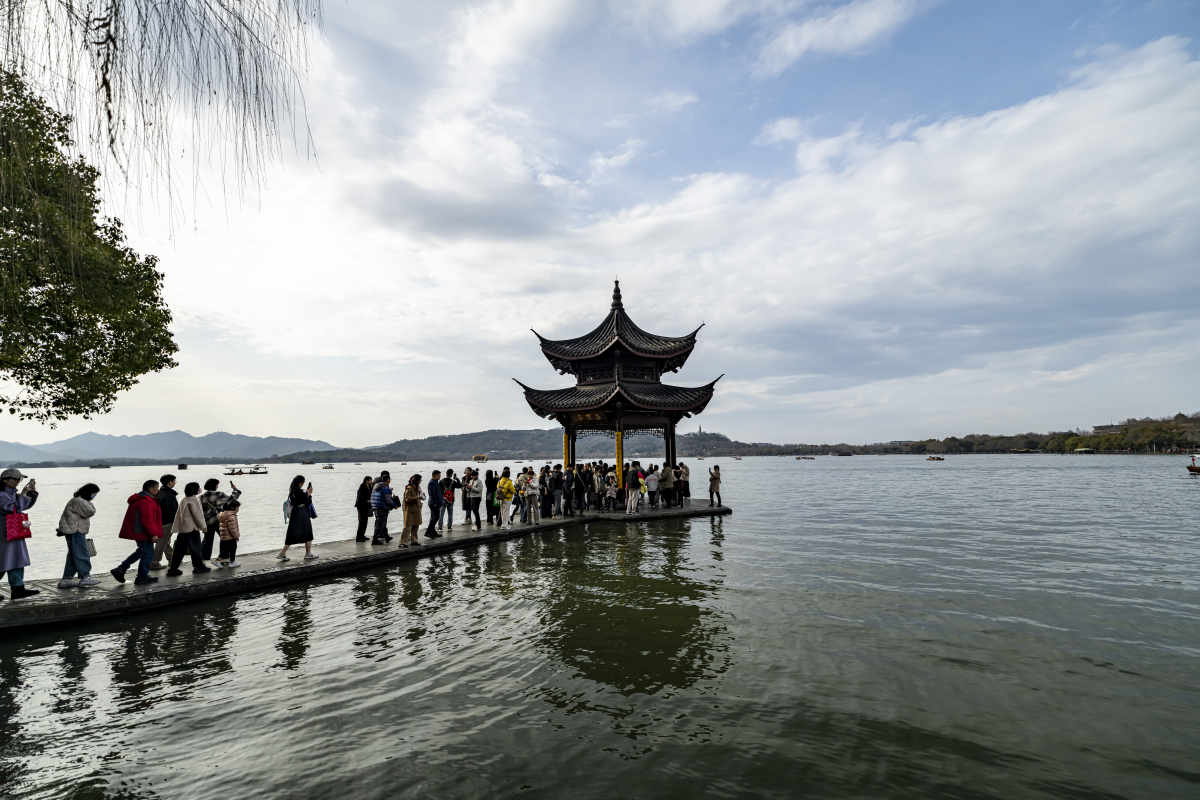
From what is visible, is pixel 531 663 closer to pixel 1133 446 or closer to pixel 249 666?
pixel 249 666

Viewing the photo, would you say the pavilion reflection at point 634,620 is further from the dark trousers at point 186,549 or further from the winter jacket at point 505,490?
the dark trousers at point 186,549

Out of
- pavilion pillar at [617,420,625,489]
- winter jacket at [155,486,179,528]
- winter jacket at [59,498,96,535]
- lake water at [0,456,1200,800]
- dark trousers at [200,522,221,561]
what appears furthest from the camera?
pavilion pillar at [617,420,625,489]

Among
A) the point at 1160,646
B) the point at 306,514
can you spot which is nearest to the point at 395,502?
the point at 306,514

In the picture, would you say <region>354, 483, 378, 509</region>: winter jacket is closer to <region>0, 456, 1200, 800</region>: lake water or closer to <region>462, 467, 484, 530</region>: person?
<region>0, 456, 1200, 800</region>: lake water

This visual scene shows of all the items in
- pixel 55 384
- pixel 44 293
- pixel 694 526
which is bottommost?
pixel 694 526

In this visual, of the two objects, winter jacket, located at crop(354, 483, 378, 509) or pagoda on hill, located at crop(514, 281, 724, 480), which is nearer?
winter jacket, located at crop(354, 483, 378, 509)

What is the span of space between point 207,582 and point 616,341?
15867 mm

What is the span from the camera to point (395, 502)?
12.7 meters

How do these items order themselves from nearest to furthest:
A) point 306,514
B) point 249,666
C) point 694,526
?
point 249,666, point 306,514, point 694,526

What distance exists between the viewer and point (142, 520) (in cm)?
879

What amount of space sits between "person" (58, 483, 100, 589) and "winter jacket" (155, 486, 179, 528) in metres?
0.96

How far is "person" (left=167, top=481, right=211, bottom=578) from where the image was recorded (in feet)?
31.3

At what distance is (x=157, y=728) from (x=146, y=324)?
440 inches

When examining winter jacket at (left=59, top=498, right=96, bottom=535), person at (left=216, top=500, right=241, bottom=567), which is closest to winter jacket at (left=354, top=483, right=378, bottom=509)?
person at (left=216, top=500, right=241, bottom=567)
